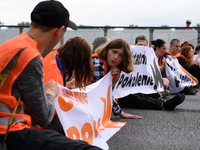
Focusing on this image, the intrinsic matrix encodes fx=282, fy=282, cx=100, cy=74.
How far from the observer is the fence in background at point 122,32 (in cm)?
960

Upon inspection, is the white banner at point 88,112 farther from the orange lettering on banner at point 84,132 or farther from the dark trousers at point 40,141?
the dark trousers at point 40,141

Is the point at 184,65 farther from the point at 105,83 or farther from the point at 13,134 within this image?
the point at 13,134

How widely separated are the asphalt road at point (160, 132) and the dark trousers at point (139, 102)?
0.17 meters

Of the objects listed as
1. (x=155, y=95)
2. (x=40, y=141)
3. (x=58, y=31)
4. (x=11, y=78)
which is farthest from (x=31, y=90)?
(x=155, y=95)

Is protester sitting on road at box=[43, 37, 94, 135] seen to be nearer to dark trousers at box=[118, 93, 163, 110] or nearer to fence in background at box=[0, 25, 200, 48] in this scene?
dark trousers at box=[118, 93, 163, 110]

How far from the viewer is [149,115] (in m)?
4.56

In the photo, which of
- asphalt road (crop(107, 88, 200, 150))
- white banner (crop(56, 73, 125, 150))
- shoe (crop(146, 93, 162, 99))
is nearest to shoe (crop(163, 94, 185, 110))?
asphalt road (crop(107, 88, 200, 150))

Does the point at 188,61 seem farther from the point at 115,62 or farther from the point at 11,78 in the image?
the point at 11,78

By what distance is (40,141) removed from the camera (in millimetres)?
1535

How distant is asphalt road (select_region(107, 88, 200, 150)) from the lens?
3010 mm

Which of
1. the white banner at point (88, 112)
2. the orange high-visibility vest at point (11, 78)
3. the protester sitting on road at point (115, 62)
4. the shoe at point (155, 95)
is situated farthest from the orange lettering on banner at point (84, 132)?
the shoe at point (155, 95)

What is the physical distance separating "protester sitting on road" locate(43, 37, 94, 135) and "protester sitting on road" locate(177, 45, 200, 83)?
6.28 m

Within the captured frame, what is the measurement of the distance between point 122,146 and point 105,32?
23.7 ft

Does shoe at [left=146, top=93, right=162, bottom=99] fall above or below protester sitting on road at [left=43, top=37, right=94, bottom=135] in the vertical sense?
below
